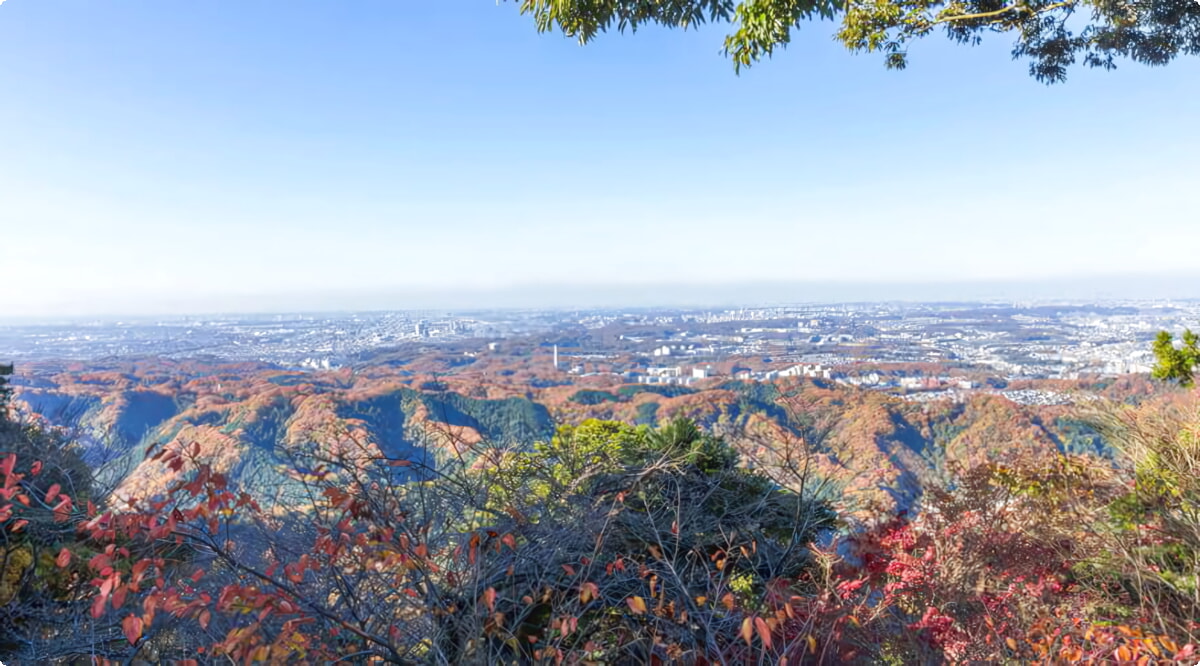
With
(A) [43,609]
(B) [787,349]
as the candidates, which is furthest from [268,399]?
(B) [787,349]

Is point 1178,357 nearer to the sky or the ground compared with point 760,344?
nearer to the sky

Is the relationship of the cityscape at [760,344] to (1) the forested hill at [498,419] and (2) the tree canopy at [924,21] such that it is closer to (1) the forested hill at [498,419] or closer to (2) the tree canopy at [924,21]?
(1) the forested hill at [498,419]

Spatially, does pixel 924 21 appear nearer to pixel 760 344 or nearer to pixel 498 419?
pixel 498 419

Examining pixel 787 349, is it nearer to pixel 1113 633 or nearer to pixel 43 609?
pixel 1113 633

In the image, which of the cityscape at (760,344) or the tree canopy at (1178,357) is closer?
the tree canopy at (1178,357)

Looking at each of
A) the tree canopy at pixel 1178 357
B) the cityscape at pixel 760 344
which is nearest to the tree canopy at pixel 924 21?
the tree canopy at pixel 1178 357

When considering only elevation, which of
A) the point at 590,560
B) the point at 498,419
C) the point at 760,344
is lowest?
the point at 760,344

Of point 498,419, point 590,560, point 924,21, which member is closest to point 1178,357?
point 924,21

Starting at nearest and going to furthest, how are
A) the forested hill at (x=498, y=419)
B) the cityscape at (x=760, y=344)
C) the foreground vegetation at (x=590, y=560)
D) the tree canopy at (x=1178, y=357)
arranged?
the foreground vegetation at (x=590, y=560)
the forested hill at (x=498, y=419)
the tree canopy at (x=1178, y=357)
the cityscape at (x=760, y=344)

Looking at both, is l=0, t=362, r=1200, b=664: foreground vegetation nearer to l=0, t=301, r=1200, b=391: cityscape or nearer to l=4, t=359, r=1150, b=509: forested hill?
l=4, t=359, r=1150, b=509: forested hill
